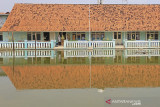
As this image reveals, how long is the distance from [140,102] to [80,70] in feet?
19.2

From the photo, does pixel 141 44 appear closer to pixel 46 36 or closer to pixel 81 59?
pixel 46 36

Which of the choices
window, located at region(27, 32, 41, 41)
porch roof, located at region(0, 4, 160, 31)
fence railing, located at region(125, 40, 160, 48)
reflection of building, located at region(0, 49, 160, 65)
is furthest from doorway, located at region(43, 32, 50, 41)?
reflection of building, located at region(0, 49, 160, 65)

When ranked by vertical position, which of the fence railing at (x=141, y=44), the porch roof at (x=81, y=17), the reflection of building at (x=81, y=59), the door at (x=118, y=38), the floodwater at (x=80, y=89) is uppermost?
the porch roof at (x=81, y=17)

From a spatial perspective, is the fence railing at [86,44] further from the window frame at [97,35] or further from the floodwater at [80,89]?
the floodwater at [80,89]

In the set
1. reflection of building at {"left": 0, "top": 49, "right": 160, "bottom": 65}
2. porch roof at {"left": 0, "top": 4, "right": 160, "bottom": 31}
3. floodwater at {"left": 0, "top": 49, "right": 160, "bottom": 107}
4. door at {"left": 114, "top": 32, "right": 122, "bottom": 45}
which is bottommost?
floodwater at {"left": 0, "top": 49, "right": 160, "bottom": 107}

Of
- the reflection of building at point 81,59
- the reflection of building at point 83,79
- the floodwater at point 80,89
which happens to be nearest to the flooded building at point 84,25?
the reflection of building at point 81,59

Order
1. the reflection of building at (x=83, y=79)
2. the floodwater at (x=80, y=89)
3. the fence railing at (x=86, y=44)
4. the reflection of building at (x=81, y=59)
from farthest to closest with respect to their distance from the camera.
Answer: the fence railing at (x=86, y=44) < the reflection of building at (x=81, y=59) < the reflection of building at (x=83, y=79) < the floodwater at (x=80, y=89)

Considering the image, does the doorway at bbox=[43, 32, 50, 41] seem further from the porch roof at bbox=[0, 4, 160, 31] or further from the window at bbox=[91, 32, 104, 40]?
the window at bbox=[91, 32, 104, 40]

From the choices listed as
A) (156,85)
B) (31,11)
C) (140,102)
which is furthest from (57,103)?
(31,11)

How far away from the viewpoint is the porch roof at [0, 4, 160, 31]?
97.6 ft

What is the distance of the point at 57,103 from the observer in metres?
6.98

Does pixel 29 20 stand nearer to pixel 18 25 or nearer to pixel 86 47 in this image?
pixel 18 25

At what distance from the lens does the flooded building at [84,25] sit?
29.0 meters

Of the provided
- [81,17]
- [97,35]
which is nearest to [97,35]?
[97,35]
